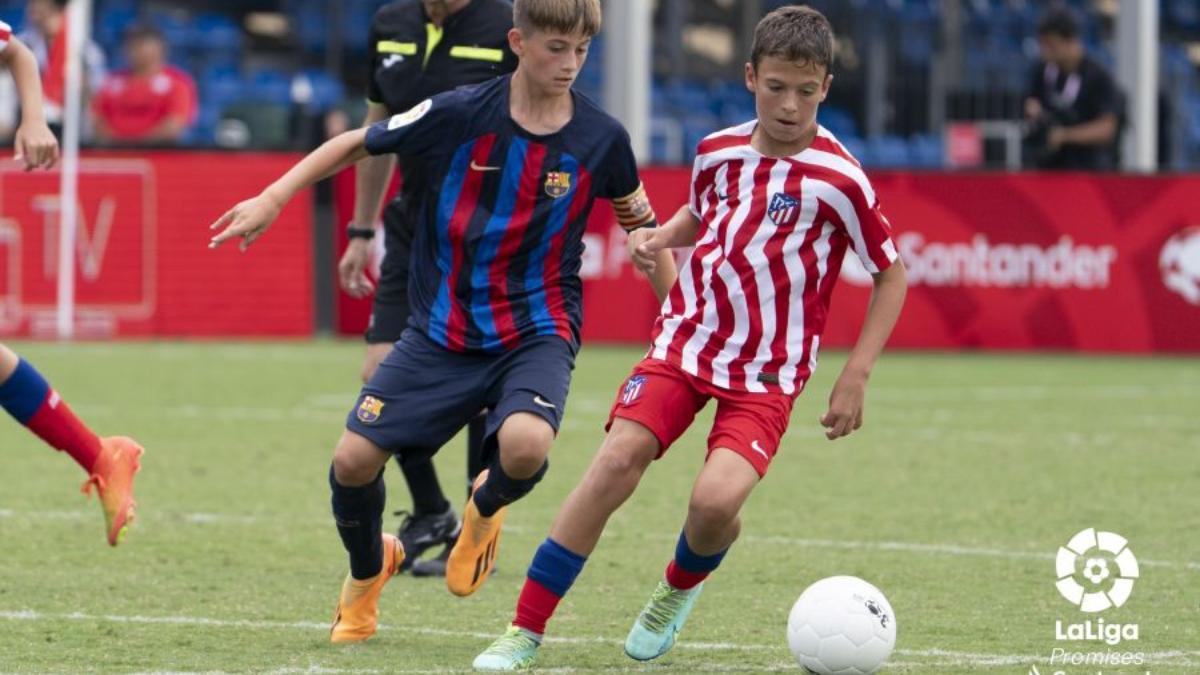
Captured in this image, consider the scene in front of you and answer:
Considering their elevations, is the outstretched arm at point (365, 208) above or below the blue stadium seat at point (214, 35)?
above

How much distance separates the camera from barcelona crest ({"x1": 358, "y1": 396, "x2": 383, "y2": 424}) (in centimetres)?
579

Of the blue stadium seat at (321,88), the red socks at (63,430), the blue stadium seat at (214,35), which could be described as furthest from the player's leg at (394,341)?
the blue stadium seat at (214,35)

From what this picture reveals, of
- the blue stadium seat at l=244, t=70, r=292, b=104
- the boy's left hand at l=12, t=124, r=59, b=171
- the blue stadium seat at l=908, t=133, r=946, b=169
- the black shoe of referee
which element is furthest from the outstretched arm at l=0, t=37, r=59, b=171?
the blue stadium seat at l=908, t=133, r=946, b=169

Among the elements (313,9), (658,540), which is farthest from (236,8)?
(658,540)

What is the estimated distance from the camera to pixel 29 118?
6.60 metres

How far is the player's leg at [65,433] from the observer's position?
656cm

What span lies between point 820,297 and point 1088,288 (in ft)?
37.5

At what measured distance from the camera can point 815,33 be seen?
5625 millimetres

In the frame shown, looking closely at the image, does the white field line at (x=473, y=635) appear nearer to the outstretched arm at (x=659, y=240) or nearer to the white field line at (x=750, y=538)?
the outstretched arm at (x=659, y=240)

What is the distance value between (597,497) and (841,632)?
72 cm

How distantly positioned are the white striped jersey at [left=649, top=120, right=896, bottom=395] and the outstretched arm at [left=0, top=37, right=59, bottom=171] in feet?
6.62

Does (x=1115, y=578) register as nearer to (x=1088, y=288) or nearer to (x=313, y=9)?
(x=1088, y=288)

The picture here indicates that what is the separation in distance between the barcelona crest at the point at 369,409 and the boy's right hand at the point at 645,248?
2.55 ft

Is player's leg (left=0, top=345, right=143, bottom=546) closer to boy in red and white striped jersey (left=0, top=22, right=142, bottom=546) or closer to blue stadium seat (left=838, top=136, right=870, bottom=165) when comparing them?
boy in red and white striped jersey (left=0, top=22, right=142, bottom=546)
